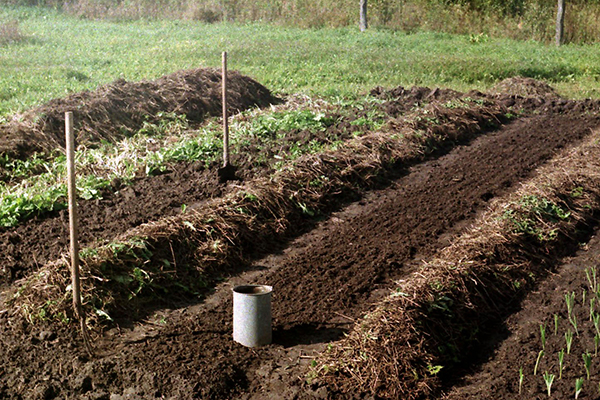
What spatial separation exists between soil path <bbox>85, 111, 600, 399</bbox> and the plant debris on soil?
0.02 m

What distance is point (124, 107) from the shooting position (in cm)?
1093

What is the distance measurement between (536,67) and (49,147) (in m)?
12.2

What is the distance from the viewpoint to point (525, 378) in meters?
4.64

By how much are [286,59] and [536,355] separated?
13.7m

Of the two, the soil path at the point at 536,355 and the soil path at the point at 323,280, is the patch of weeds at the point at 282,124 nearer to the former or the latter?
the soil path at the point at 323,280

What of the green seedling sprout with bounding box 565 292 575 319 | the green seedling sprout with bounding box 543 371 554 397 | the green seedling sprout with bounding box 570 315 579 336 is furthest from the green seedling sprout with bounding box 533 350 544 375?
the green seedling sprout with bounding box 565 292 575 319

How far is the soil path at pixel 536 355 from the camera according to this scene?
14.8 ft

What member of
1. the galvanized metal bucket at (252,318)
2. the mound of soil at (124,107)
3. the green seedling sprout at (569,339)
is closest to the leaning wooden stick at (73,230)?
the galvanized metal bucket at (252,318)

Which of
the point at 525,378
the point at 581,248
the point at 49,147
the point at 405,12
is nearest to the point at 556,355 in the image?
the point at 525,378

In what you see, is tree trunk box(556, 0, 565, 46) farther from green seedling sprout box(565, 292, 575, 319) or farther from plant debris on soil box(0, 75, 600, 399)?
green seedling sprout box(565, 292, 575, 319)

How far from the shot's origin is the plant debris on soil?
4.74m

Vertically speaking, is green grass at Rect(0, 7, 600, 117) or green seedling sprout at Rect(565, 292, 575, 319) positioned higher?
green grass at Rect(0, 7, 600, 117)

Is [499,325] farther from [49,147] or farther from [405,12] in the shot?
[405,12]

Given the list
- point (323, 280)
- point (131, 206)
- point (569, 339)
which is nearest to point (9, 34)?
point (131, 206)
